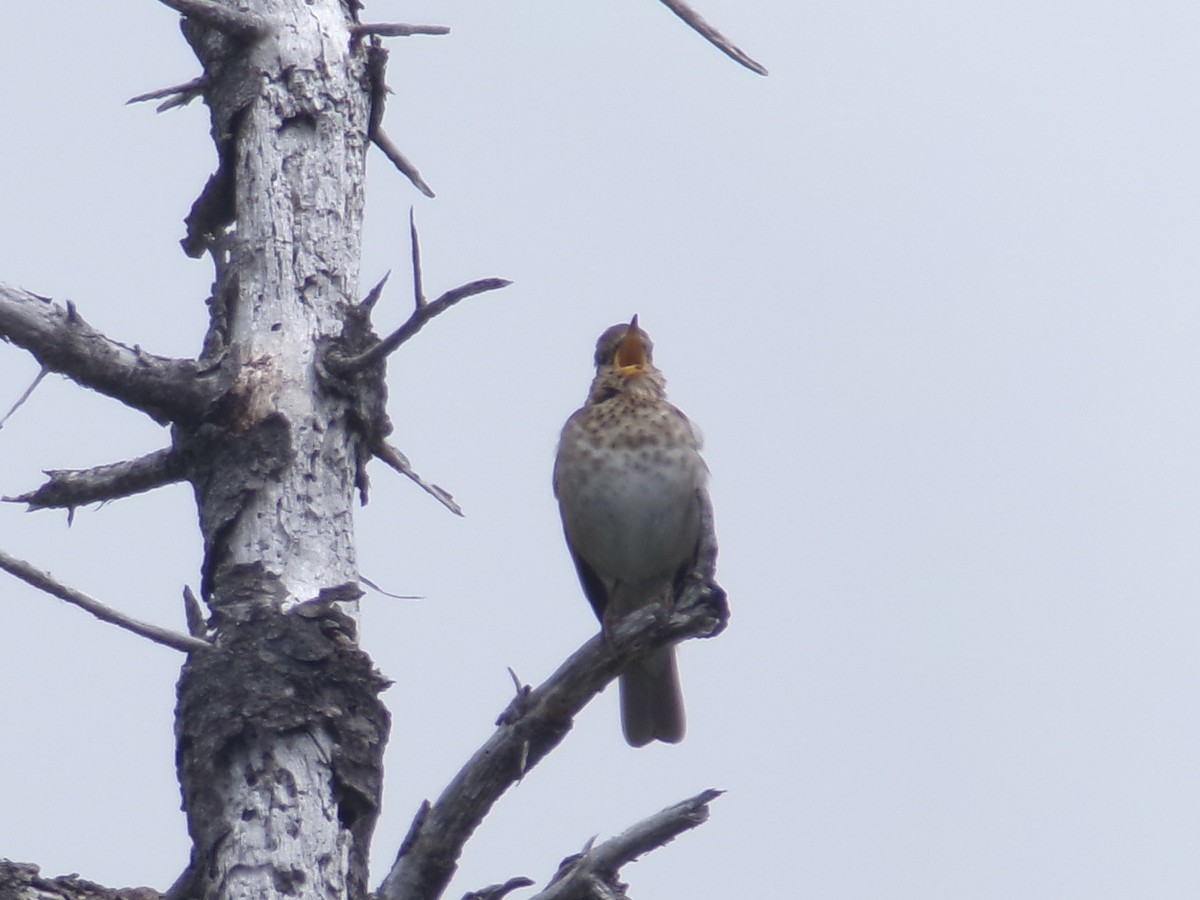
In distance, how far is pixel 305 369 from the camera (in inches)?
158

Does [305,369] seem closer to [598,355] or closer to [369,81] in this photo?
[369,81]

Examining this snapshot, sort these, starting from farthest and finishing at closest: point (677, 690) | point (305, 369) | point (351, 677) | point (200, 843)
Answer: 1. point (677, 690)
2. point (305, 369)
3. point (351, 677)
4. point (200, 843)

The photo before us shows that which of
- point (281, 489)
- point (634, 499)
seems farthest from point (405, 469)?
point (634, 499)

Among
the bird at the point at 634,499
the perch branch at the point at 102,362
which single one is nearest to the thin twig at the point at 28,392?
the perch branch at the point at 102,362

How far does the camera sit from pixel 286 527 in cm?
379

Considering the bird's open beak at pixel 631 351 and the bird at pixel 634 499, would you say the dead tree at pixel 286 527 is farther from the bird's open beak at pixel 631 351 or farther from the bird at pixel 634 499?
the bird's open beak at pixel 631 351

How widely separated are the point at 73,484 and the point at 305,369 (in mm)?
599

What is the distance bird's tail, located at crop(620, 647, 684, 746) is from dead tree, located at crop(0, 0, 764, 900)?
8.68ft

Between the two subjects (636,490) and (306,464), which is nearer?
(306,464)

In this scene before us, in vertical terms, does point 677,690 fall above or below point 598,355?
below

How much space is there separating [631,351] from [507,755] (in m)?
3.26

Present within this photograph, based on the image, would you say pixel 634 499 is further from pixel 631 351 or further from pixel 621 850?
pixel 621 850

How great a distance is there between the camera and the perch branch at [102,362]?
12.0ft

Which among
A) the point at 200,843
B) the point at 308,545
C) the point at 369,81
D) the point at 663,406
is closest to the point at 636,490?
the point at 663,406
